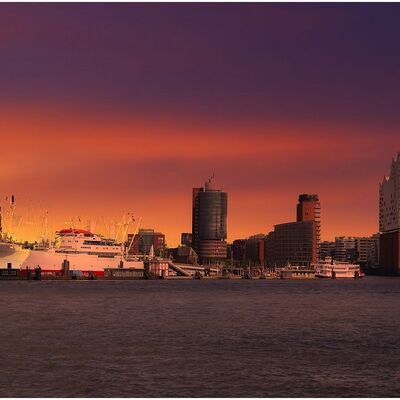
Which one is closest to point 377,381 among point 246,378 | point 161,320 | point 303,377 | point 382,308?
point 303,377

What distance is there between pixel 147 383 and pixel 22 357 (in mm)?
14969

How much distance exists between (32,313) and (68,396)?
67161 millimetres

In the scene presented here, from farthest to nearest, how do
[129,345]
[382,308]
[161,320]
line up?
[382,308] → [161,320] → [129,345]

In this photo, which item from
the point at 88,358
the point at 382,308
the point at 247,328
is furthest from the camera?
the point at 382,308

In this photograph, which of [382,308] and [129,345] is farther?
[382,308]

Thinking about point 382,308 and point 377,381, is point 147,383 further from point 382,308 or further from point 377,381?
point 382,308

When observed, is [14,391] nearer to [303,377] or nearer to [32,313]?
[303,377]

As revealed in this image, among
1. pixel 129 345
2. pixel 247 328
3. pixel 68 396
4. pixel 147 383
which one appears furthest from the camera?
pixel 247 328

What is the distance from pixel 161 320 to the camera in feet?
324

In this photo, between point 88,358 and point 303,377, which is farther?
point 88,358

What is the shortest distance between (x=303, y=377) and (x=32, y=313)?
2557 inches

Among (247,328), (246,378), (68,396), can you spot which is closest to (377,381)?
(246,378)

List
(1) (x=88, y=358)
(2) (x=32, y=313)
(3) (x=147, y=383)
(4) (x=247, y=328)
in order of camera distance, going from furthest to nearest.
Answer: (2) (x=32, y=313), (4) (x=247, y=328), (1) (x=88, y=358), (3) (x=147, y=383)

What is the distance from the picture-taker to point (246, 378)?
51094 millimetres
